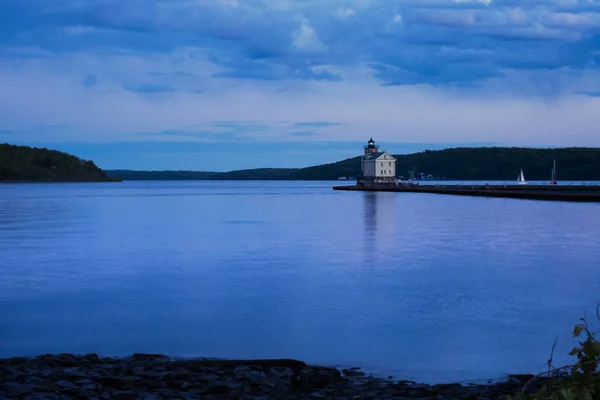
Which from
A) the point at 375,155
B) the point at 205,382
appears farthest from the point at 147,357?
the point at 375,155

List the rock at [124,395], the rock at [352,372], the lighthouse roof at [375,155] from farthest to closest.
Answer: the lighthouse roof at [375,155], the rock at [352,372], the rock at [124,395]

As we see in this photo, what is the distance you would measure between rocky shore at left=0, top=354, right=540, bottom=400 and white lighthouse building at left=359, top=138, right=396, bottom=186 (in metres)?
139

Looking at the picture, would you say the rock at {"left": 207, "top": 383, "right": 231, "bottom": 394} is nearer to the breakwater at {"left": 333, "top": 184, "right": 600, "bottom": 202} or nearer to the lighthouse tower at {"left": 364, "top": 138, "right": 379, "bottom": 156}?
the breakwater at {"left": 333, "top": 184, "right": 600, "bottom": 202}

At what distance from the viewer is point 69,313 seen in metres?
15.5

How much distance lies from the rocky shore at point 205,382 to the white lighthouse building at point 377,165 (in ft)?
456

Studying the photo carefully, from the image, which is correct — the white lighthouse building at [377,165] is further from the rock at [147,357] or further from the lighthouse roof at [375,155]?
the rock at [147,357]

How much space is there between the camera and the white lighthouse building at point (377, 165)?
150 metres

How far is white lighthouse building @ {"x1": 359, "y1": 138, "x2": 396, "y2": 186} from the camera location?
150 meters

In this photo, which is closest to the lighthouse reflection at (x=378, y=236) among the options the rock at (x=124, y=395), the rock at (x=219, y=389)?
the rock at (x=219, y=389)

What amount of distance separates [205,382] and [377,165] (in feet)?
469

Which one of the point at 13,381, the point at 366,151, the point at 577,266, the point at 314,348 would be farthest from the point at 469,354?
the point at 366,151

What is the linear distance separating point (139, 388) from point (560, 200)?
81.4 meters

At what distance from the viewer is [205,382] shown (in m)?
9.36

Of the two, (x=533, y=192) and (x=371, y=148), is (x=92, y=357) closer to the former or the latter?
(x=533, y=192)
